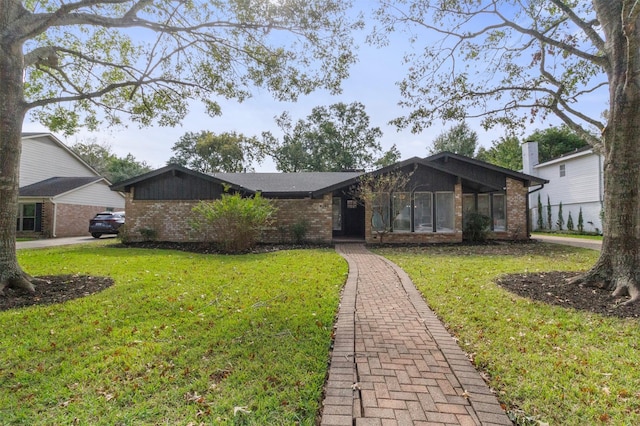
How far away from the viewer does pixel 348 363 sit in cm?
311

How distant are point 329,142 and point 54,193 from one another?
24944 mm

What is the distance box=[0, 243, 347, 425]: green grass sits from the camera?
243cm

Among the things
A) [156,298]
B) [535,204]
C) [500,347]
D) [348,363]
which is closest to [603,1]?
[500,347]

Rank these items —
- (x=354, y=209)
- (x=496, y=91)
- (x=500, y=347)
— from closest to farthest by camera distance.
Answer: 1. (x=500, y=347)
2. (x=496, y=91)
3. (x=354, y=209)

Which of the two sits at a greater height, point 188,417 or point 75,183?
point 75,183

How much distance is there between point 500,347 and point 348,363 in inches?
68.2

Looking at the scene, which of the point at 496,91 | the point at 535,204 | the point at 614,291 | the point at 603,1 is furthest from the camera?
the point at 535,204

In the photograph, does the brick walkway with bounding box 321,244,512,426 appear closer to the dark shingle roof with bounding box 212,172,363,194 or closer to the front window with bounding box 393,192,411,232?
the front window with bounding box 393,192,411,232

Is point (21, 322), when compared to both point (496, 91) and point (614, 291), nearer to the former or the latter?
point (614, 291)

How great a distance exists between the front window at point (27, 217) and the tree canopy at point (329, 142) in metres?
21.8

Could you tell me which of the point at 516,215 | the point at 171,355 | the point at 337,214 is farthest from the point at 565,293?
the point at 337,214

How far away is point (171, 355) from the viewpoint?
3.30 meters

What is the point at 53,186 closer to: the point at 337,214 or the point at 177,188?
the point at 177,188

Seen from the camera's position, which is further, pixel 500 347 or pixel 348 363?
pixel 500 347
